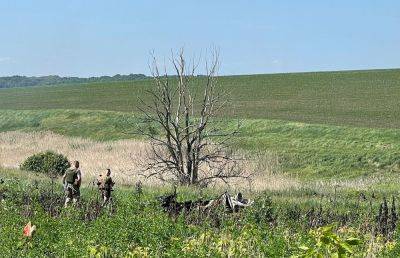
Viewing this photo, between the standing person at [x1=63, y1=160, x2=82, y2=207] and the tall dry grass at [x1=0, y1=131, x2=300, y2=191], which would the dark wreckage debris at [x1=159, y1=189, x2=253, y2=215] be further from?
the tall dry grass at [x1=0, y1=131, x2=300, y2=191]

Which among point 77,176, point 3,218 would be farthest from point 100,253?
point 77,176

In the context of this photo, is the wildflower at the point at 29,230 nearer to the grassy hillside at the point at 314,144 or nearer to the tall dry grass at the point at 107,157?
the tall dry grass at the point at 107,157

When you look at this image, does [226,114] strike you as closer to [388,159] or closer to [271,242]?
[388,159]

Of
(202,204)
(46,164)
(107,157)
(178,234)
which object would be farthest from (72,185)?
(107,157)

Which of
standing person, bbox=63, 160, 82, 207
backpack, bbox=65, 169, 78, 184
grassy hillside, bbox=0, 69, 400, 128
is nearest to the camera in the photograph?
standing person, bbox=63, 160, 82, 207

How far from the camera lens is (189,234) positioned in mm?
12242

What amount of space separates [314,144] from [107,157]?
13068mm

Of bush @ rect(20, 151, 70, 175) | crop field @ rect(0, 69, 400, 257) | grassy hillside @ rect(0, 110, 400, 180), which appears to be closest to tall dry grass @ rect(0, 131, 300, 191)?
crop field @ rect(0, 69, 400, 257)

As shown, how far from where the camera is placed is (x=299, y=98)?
78125mm

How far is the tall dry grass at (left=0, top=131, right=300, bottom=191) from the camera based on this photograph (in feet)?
100

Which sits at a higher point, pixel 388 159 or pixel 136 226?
pixel 136 226

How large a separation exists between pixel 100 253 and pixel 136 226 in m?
2.09

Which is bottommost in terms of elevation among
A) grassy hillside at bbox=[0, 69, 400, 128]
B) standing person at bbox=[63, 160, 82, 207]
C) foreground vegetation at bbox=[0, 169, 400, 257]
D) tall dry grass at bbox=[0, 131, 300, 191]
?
tall dry grass at bbox=[0, 131, 300, 191]

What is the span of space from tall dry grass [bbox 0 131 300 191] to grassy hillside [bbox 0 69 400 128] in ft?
17.2
